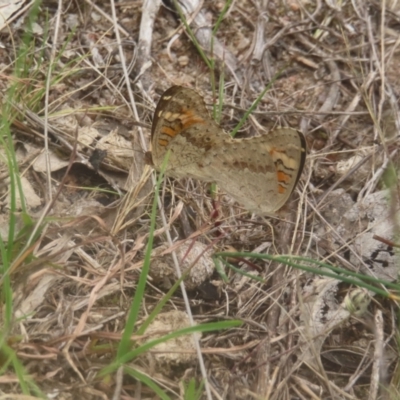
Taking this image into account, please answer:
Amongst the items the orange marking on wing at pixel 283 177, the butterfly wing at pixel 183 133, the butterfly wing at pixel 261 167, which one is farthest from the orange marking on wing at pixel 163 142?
the orange marking on wing at pixel 283 177

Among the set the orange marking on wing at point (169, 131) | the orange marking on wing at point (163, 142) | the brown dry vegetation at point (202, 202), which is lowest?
the brown dry vegetation at point (202, 202)

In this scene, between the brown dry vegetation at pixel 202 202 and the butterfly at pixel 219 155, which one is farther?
the butterfly at pixel 219 155

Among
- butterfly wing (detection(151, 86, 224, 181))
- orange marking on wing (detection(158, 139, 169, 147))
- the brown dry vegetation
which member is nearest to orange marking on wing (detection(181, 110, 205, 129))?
butterfly wing (detection(151, 86, 224, 181))

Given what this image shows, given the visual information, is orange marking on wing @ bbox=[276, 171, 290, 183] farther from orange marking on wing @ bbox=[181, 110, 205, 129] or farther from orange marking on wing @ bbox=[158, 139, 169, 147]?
orange marking on wing @ bbox=[158, 139, 169, 147]

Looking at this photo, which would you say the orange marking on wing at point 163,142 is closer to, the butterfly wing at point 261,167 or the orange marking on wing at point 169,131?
the orange marking on wing at point 169,131

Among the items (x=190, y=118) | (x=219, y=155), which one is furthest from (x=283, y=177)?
(x=190, y=118)

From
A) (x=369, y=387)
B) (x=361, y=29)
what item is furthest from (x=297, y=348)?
(x=361, y=29)

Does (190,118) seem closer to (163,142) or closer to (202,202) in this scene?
(163,142)
